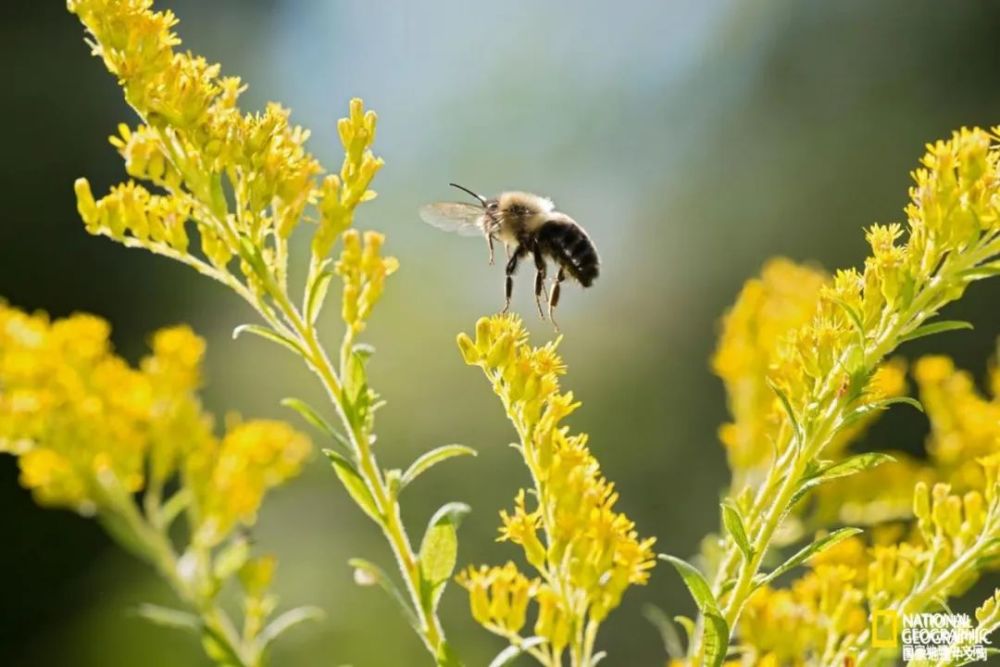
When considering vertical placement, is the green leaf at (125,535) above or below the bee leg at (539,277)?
below

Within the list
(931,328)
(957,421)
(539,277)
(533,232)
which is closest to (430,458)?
(931,328)

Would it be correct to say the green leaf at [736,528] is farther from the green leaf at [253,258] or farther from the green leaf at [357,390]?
the green leaf at [253,258]

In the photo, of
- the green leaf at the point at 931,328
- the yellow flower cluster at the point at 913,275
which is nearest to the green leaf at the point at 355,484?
the yellow flower cluster at the point at 913,275

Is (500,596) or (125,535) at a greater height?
(125,535)

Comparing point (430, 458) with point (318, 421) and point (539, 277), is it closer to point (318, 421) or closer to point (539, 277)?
point (318, 421)

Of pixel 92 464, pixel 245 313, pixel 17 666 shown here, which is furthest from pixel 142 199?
pixel 245 313

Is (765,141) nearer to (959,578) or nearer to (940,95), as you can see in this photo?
(940,95)
